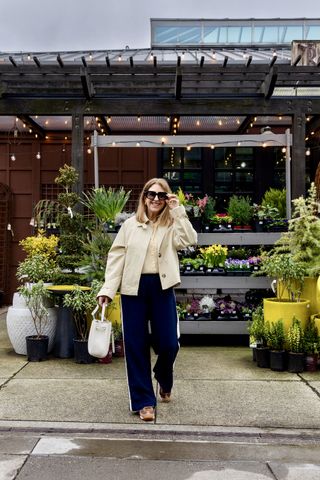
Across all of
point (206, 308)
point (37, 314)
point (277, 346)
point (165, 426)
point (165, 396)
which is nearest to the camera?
point (165, 426)

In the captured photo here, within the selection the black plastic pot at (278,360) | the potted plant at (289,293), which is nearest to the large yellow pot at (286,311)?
the potted plant at (289,293)

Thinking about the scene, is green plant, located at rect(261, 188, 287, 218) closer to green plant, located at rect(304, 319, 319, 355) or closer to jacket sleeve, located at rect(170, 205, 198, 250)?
green plant, located at rect(304, 319, 319, 355)

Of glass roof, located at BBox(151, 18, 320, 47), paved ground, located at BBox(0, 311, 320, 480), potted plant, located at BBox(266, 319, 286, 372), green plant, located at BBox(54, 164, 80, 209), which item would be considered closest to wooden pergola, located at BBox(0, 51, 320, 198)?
green plant, located at BBox(54, 164, 80, 209)

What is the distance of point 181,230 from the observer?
14.3 ft

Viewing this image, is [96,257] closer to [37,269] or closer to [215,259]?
[37,269]

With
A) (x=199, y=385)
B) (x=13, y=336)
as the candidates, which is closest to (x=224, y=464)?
(x=199, y=385)

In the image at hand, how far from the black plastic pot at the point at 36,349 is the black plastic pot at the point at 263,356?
7.83 feet

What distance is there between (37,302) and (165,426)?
2628mm

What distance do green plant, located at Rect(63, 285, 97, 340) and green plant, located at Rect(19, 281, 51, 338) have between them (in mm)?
260

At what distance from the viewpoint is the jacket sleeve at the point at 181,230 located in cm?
436

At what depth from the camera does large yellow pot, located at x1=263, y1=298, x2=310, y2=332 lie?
6.11 m

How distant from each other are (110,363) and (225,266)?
2029mm

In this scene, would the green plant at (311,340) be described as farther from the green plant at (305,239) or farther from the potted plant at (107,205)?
the potted plant at (107,205)

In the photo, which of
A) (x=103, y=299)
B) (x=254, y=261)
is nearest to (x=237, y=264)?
(x=254, y=261)
